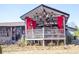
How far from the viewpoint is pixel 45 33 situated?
3520 millimetres

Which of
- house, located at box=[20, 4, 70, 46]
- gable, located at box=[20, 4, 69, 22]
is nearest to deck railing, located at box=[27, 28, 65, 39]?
house, located at box=[20, 4, 70, 46]

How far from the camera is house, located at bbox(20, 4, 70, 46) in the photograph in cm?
343

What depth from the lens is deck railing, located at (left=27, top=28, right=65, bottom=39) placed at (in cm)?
347

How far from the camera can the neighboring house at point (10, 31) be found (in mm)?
3414

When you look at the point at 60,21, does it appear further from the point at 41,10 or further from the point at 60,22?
the point at 41,10

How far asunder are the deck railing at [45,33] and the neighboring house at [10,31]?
3.9 inches

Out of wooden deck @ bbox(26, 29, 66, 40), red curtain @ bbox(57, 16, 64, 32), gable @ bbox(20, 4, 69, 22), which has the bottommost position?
wooden deck @ bbox(26, 29, 66, 40)

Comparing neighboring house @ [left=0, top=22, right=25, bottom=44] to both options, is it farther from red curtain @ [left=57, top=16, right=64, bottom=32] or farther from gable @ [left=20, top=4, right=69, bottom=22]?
red curtain @ [left=57, top=16, right=64, bottom=32]

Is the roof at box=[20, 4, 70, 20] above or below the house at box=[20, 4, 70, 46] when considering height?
above

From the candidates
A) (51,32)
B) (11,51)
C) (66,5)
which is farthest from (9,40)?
(66,5)

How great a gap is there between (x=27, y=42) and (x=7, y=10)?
1.11 ft

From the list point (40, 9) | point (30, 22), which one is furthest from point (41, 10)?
point (30, 22)

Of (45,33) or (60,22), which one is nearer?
(60,22)

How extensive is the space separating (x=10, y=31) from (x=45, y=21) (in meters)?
0.32
